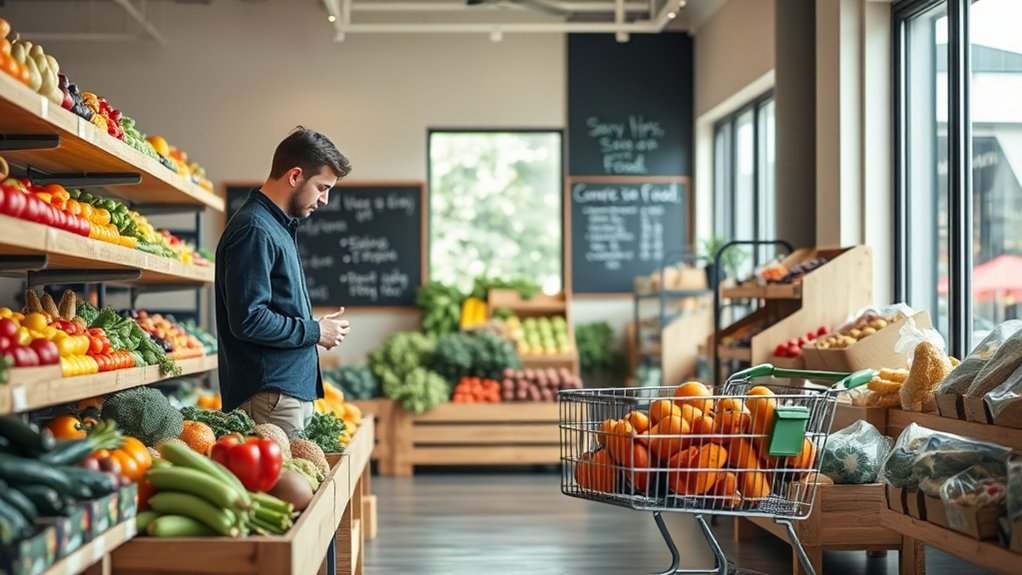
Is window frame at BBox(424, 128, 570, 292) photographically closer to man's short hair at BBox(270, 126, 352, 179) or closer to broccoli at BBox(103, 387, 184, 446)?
man's short hair at BBox(270, 126, 352, 179)

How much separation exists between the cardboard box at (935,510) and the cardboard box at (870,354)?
1496mm

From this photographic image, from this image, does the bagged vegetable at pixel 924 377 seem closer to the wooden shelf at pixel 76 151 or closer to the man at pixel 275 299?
the man at pixel 275 299

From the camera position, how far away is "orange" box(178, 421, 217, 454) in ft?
11.1

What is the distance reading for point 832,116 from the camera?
6266 millimetres

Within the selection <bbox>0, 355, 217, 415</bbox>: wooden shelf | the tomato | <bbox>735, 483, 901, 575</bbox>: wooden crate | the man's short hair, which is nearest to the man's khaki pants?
<bbox>0, 355, 217, 415</bbox>: wooden shelf

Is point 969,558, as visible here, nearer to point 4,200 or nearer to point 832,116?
point 4,200

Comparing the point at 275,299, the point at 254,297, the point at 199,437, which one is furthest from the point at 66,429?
the point at 275,299

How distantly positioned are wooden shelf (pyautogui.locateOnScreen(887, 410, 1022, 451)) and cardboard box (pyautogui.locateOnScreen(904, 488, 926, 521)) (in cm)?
28

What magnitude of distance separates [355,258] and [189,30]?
2.27 meters

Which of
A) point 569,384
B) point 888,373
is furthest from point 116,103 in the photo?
point 888,373

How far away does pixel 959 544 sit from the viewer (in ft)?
10.6

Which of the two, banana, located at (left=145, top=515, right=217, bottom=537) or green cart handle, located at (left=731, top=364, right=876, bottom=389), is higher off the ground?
green cart handle, located at (left=731, top=364, right=876, bottom=389)

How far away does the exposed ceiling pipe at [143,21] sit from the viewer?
802 centimetres

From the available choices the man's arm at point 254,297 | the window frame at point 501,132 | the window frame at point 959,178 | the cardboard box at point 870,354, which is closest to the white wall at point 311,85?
the window frame at point 501,132
